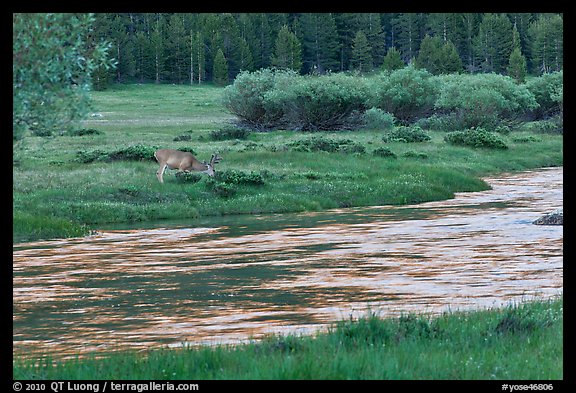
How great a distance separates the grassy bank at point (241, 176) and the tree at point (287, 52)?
56852 mm

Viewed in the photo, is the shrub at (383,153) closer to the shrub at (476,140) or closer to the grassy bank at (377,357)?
the shrub at (476,140)

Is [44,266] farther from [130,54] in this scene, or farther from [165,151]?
[130,54]

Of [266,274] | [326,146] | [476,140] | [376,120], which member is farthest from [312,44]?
[266,274]

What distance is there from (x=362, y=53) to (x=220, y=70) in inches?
814

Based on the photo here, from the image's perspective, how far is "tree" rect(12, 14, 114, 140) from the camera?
44.4 feet

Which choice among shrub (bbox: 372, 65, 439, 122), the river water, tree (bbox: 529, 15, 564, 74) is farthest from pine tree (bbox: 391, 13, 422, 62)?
the river water

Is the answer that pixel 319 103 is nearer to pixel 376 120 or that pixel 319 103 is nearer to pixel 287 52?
pixel 376 120

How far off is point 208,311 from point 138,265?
7.24m

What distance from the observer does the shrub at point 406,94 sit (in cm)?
8038

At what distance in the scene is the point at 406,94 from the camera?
81188 millimetres

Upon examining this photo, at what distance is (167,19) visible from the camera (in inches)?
5694

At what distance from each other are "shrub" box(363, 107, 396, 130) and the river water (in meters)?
35.0

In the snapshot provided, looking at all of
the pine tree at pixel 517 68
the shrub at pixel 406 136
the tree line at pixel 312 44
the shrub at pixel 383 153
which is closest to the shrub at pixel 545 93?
the pine tree at pixel 517 68
